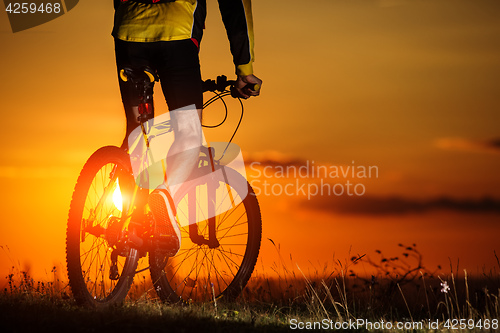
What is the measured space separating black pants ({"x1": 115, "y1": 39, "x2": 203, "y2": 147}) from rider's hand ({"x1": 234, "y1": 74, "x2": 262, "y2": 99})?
39 centimetres

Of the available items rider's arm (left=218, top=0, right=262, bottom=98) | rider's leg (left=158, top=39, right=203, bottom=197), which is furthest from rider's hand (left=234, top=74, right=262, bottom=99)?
rider's leg (left=158, top=39, right=203, bottom=197)

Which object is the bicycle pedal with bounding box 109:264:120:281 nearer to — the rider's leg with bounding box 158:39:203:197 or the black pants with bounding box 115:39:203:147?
the rider's leg with bounding box 158:39:203:197

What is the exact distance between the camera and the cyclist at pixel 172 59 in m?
4.95

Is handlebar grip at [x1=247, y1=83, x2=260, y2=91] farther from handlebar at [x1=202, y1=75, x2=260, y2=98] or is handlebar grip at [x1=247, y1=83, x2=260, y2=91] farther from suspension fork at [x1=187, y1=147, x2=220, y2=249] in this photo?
suspension fork at [x1=187, y1=147, x2=220, y2=249]

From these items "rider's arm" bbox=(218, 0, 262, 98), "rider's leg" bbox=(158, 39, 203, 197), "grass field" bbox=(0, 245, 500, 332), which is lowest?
"grass field" bbox=(0, 245, 500, 332)

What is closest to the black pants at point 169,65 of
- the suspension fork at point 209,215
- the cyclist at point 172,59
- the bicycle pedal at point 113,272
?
the cyclist at point 172,59

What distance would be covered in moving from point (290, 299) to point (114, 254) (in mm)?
1785

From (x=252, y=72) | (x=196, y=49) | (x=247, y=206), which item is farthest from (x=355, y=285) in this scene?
(x=196, y=49)

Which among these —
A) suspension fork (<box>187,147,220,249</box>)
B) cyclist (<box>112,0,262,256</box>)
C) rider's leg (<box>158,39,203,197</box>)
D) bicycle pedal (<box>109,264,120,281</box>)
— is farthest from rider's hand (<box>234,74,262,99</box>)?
bicycle pedal (<box>109,264,120,281</box>)

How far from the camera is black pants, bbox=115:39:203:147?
16.3ft

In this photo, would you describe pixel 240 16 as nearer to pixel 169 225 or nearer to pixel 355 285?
pixel 169 225

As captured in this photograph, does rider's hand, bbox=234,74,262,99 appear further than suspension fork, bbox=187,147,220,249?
No

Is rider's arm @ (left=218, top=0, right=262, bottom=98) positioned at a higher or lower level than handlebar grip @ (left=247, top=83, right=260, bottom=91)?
higher

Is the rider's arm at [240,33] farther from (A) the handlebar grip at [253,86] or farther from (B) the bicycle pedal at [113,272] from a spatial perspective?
(B) the bicycle pedal at [113,272]
